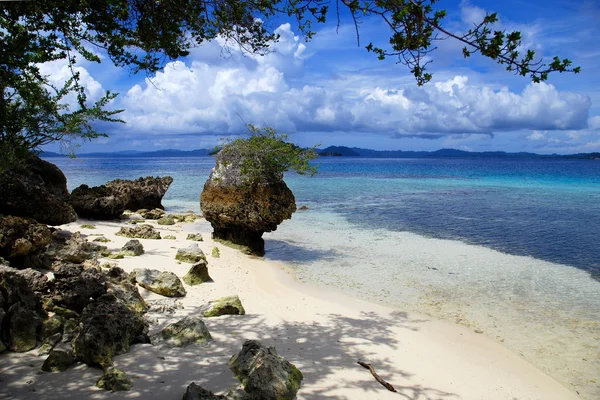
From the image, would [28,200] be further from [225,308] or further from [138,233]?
[225,308]

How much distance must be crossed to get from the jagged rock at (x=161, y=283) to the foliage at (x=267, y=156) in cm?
573

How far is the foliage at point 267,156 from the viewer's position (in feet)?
45.3

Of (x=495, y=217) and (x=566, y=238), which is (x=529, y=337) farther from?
(x=495, y=217)

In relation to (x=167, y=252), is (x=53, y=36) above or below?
above

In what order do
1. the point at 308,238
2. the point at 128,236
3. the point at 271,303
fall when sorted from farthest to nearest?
1. the point at 308,238
2. the point at 128,236
3. the point at 271,303

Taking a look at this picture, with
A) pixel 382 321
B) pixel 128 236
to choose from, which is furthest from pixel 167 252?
pixel 382 321

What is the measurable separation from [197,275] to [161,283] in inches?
53.5

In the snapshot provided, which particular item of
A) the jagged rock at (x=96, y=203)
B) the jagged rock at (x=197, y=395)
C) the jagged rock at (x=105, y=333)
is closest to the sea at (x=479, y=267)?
the jagged rock at (x=197, y=395)

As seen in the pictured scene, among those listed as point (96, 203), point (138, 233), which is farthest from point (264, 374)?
point (96, 203)

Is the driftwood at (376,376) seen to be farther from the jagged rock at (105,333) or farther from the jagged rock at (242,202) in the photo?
the jagged rock at (242,202)

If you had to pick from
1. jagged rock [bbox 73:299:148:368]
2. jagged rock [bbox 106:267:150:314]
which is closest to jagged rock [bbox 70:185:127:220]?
jagged rock [bbox 106:267:150:314]

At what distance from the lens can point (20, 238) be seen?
743 centimetres

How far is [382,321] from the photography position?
334 inches

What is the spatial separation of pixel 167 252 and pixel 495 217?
61.6 ft
